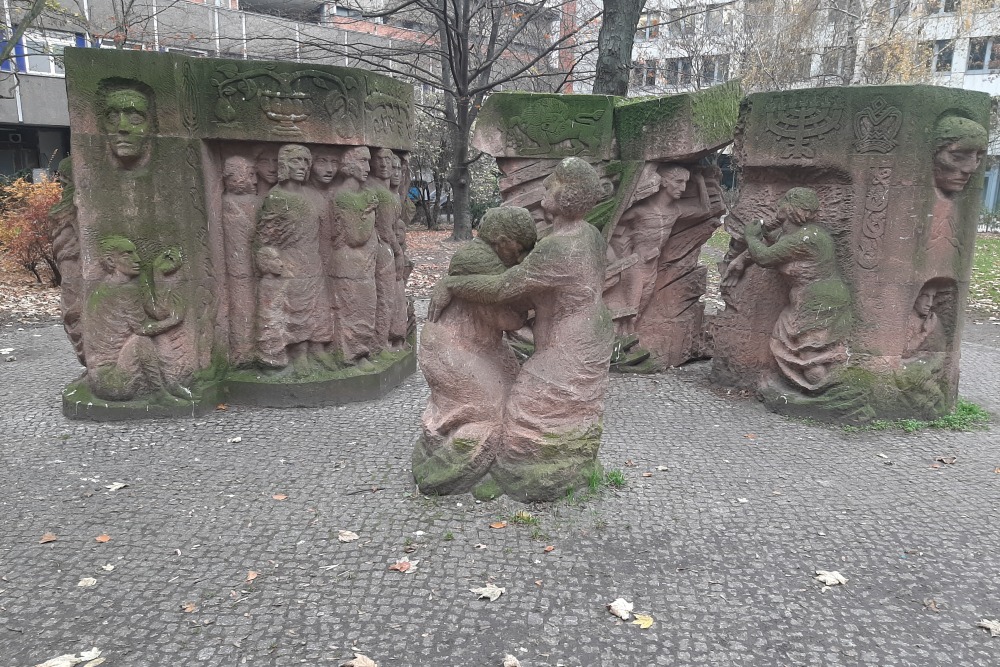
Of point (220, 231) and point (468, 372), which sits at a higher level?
point (220, 231)

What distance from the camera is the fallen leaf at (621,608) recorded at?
11.8ft

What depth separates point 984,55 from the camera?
28.1 m

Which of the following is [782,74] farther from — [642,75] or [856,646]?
[856,646]

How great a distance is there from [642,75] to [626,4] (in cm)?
1500

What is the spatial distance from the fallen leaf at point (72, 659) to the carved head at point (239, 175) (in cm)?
442

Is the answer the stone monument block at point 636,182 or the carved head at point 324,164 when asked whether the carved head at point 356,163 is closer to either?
the carved head at point 324,164

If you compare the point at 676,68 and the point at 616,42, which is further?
the point at 676,68

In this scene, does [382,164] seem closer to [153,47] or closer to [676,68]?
[153,47]

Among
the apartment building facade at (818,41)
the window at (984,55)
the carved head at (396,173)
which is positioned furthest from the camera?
the window at (984,55)

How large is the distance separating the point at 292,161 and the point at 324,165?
1.07 ft

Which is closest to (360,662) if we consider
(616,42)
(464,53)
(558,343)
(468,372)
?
(468,372)

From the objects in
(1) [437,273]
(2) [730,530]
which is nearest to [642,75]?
(1) [437,273]

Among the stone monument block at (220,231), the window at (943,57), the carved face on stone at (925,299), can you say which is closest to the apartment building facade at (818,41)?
the window at (943,57)

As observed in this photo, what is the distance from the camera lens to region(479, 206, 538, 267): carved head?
4.67 m
